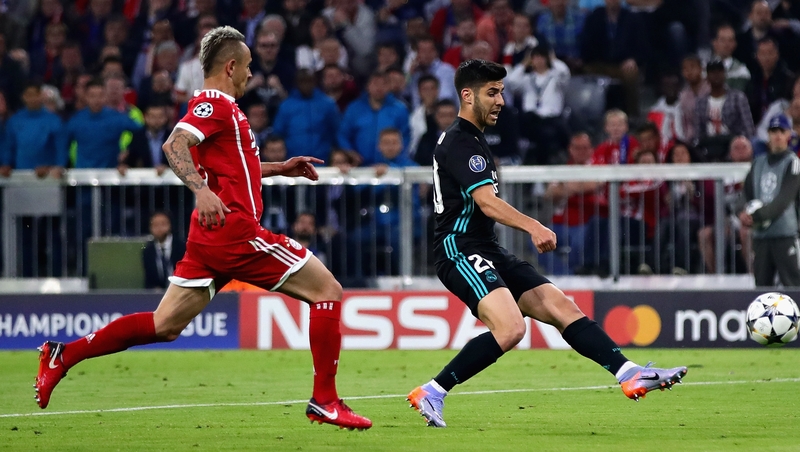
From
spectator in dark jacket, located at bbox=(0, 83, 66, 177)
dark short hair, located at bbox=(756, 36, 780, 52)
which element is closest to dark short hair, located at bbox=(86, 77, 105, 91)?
spectator in dark jacket, located at bbox=(0, 83, 66, 177)

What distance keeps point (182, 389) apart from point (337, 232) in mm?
4915

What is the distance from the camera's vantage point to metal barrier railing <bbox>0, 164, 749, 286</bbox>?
46.8ft

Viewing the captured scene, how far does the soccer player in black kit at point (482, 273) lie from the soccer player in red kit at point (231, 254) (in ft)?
2.16

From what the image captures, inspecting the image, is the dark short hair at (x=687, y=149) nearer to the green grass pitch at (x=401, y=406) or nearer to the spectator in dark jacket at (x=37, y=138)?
the green grass pitch at (x=401, y=406)

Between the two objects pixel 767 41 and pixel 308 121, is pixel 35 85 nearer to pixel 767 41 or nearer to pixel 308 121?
pixel 308 121

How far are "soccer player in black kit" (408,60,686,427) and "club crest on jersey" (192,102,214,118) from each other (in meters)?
1.42

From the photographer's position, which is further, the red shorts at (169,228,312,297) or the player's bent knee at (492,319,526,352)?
the player's bent knee at (492,319,526,352)

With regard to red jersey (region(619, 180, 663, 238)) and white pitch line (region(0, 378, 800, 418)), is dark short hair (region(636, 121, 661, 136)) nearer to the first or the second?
red jersey (region(619, 180, 663, 238))

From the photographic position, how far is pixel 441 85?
16.6m

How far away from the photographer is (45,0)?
63.7ft

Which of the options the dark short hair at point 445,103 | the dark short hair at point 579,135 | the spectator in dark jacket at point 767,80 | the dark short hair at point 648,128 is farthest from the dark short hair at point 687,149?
the dark short hair at point 445,103

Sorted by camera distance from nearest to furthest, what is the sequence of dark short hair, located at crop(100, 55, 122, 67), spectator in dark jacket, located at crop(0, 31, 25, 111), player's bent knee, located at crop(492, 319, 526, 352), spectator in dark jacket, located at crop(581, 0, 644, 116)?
player's bent knee, located at crop(492, 319, 526, 352) → spectator in dark jacket, located at crop(581, 0, 644, 116) → dark short hair, located at crop(100, 55, 122, 67) → spectator in dark jacket, located at crop(0, 31, 25, 111)

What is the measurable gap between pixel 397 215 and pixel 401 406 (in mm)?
6060

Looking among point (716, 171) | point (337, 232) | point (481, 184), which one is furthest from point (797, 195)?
point (481, 184)
